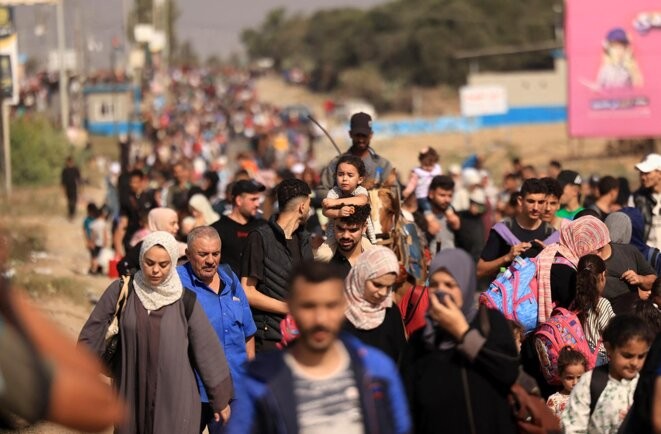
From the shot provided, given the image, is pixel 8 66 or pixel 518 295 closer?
pixel 518 295

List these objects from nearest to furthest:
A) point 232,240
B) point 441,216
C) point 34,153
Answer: point 232,240
point 441,216
point 34,153

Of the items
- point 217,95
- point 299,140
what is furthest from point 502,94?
point 217,95

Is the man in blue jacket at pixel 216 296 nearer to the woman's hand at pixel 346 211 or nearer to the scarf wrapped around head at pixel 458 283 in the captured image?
the woman's hand at pixel 346 211

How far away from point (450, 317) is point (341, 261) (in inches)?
105

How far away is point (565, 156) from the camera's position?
161ft

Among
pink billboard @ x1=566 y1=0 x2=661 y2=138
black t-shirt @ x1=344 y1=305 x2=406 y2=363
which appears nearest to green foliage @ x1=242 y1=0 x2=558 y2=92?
pink billboard @ x1=566 y1=0 x2=661 y2=138

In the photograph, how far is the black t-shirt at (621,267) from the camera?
847 cm

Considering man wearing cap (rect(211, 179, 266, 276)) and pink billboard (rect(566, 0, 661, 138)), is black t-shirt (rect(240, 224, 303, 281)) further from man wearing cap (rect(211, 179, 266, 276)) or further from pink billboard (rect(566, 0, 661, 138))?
pink billboard (rect(566, 0, 661, 138))

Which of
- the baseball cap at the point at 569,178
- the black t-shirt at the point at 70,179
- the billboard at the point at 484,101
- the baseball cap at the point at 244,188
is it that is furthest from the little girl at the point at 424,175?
the billboard at the point at 484,101

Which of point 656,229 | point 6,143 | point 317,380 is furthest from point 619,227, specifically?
point 6,143

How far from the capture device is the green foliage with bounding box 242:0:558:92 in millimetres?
113125

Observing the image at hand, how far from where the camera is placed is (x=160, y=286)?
7.07 meters

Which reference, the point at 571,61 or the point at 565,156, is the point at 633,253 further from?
the point at 565,156

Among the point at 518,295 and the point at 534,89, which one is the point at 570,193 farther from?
the point at 534,89
